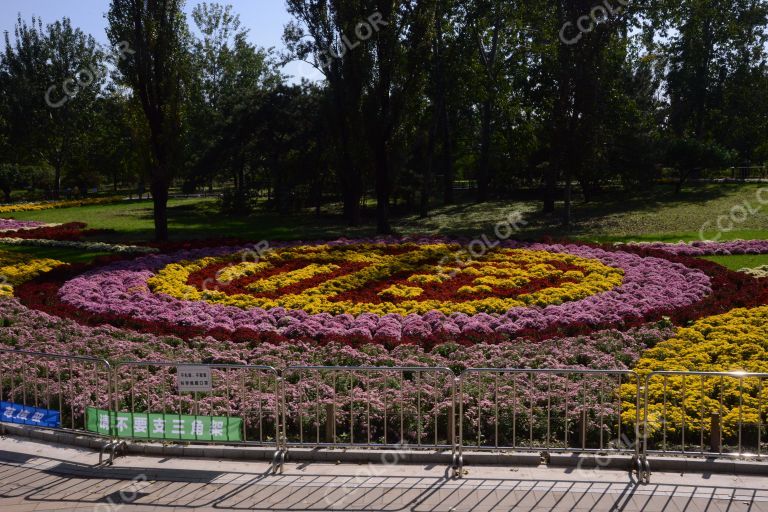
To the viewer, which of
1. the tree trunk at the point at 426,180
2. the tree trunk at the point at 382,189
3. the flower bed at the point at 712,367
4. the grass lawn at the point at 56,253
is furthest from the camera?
the tree trunk at the point at 426,180

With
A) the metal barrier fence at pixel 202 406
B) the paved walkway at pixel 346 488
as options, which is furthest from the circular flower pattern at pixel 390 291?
the paved walkway at pixel 346 488

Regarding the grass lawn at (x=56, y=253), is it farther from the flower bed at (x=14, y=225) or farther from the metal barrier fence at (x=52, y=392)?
the metal barrier fence at (x=52, y=392)

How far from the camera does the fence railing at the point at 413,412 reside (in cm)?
675

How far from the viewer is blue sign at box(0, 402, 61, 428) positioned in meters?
7.42

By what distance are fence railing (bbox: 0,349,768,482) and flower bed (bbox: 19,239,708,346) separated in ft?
7.26

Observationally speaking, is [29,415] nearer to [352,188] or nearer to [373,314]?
[373,314]

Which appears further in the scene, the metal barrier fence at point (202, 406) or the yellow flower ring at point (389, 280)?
the yellow flower ring at point (389, 280)

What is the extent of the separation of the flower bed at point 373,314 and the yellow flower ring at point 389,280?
0.07m

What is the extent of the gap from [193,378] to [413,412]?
2.37 m

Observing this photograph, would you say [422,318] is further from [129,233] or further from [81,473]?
[129,233]

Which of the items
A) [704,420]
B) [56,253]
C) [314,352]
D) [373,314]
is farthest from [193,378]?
[56,253]

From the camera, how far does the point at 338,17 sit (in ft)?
79.7

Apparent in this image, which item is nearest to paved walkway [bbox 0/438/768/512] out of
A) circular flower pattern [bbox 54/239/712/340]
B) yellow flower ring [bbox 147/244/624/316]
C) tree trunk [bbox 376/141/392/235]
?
circular flower pattern [bbox 54/239/712/340]

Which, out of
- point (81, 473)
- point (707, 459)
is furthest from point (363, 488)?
point (707, 459)
